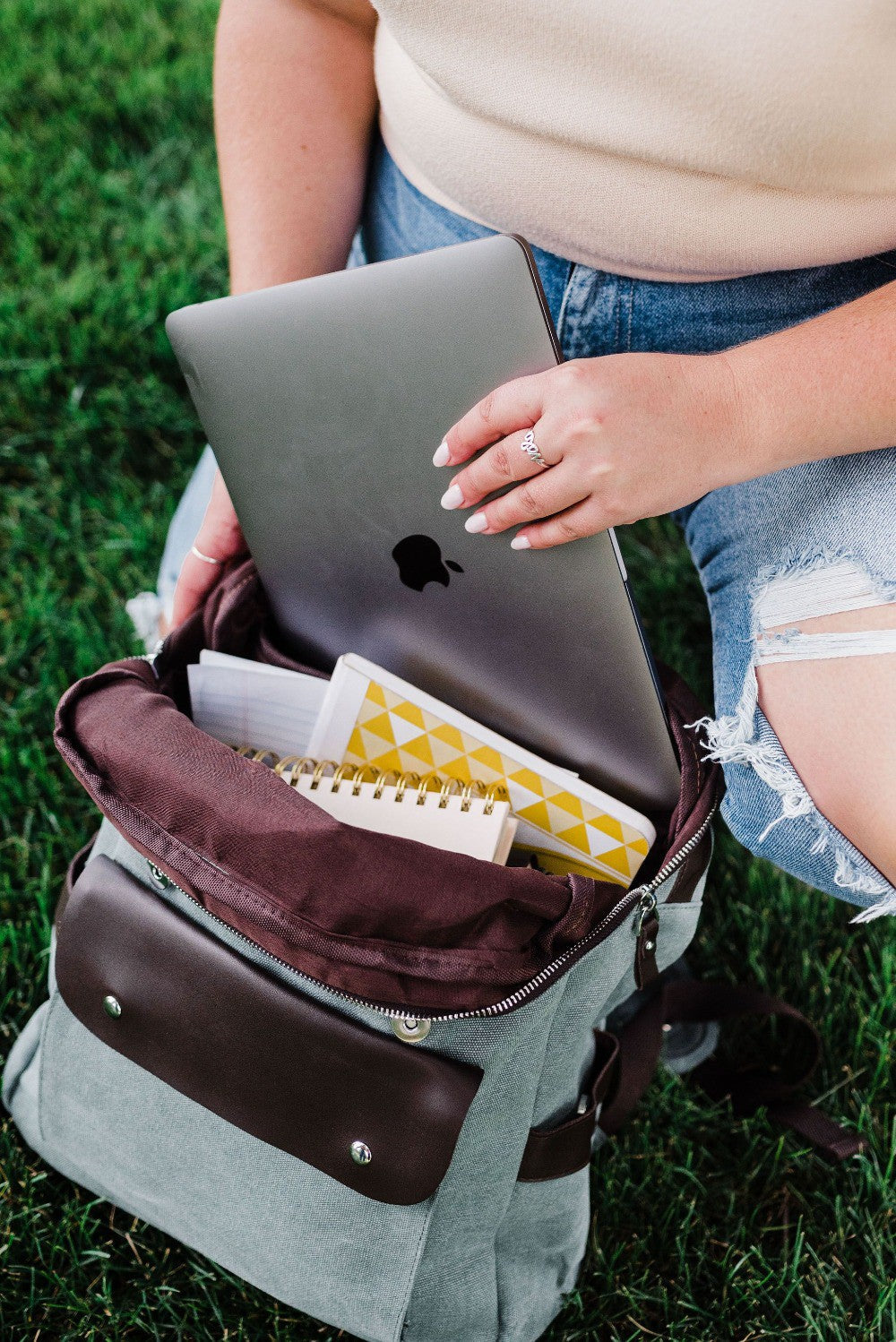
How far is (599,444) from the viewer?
85cm

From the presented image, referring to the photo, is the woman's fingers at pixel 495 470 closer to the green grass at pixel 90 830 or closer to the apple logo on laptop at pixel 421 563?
the apple logo on laptop at pixel 421 563

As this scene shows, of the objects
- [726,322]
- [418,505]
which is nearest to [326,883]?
[418,505]

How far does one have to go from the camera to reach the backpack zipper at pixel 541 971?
0.85 metres

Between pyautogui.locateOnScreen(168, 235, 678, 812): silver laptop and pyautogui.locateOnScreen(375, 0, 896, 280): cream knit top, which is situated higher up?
pyautogui.locateOnScreen(375, 0, 896, 280): cream knit top

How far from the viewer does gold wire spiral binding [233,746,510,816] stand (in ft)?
3.20

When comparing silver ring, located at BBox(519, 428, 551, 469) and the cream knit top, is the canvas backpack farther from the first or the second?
the cream knit top

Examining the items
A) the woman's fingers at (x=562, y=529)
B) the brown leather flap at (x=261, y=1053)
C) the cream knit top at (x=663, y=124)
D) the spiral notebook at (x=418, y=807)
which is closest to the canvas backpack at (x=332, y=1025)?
the brown leather flap at (x=261, y=1053)

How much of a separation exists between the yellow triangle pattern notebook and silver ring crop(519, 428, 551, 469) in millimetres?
278

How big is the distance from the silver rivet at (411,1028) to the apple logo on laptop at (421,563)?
395 mm

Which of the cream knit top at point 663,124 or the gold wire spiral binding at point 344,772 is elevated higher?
the cream knit top at point 663,124

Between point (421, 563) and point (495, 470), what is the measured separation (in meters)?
0.15

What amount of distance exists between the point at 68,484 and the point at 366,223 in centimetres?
80

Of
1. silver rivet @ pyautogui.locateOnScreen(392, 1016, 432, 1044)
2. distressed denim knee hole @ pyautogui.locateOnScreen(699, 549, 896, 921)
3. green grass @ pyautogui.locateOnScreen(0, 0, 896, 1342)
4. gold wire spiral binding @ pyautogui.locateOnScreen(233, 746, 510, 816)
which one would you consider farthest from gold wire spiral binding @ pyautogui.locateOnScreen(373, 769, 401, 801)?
green grass @ pyautogui.locateOnScreen(0, 0, 896, 1342)

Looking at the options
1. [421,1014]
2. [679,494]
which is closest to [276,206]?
[679,494]
